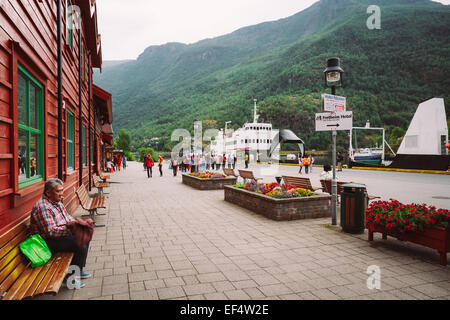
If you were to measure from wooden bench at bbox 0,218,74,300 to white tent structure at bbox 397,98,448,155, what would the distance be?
30561 mm

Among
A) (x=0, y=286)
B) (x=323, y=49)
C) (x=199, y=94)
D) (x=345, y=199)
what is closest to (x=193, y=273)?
(x=0, y=286)

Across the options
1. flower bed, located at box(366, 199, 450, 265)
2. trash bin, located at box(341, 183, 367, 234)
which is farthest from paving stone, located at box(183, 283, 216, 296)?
trash bin, located at box(341, 183, 367, 234)

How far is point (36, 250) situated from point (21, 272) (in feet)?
1.07

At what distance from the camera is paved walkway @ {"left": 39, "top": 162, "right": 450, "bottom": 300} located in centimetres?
369

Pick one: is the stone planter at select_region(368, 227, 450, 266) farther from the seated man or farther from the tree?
the tree

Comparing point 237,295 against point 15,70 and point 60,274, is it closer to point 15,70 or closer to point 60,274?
point 60,274

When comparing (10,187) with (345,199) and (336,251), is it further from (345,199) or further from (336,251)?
(345,199)

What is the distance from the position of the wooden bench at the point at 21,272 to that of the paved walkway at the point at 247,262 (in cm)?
35

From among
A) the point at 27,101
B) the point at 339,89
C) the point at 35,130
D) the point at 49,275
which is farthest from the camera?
the point at 339,89

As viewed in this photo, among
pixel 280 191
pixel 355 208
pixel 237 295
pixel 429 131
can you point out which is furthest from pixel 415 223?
pixel 429 131

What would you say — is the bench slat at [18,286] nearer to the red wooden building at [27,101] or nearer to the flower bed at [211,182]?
the red wooden building at [27,101]

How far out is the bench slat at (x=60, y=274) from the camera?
302 cm

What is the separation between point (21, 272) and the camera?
129 inches

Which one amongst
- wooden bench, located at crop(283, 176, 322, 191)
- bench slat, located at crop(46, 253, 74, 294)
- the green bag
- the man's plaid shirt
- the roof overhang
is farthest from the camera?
the roof overhang
